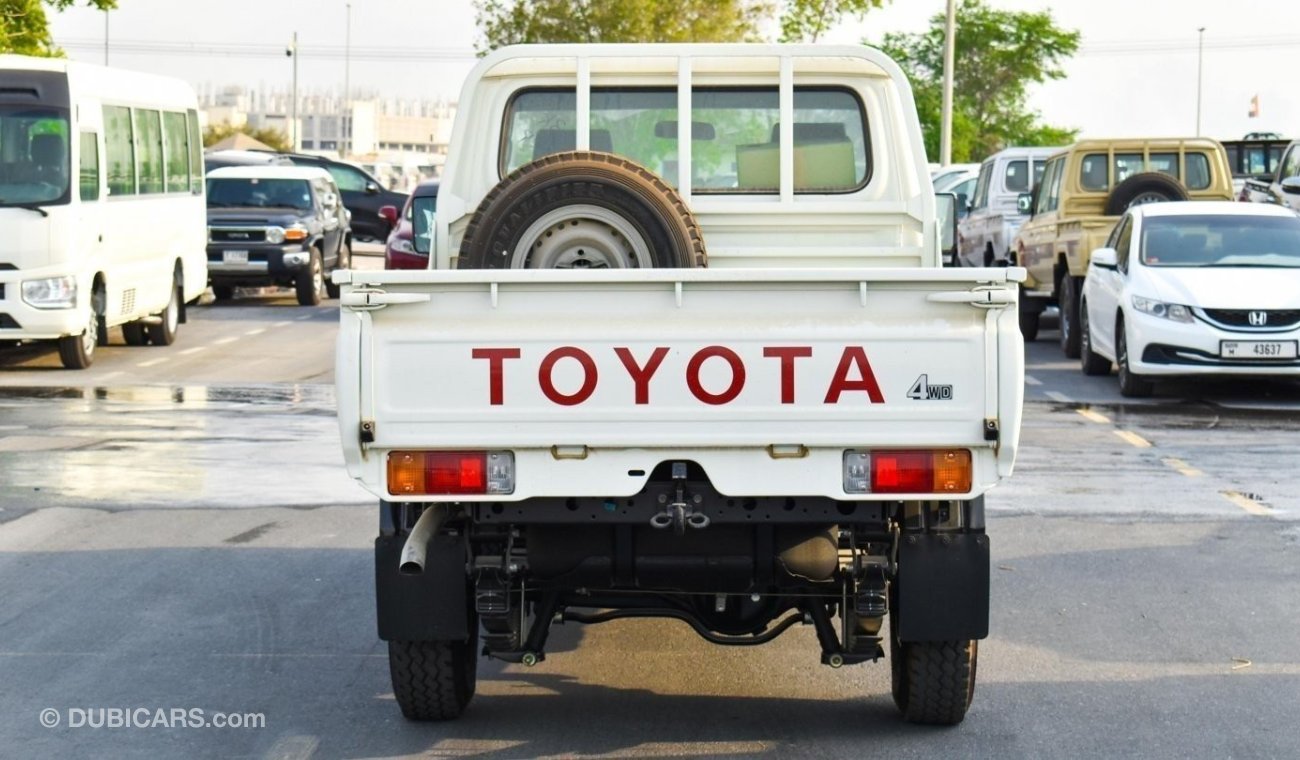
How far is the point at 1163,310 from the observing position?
Result: 1636 centimetres

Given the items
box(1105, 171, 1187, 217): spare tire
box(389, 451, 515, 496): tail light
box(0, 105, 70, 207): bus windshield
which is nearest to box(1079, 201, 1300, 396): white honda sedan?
box(1105, 171, 1187, 217): spare tire

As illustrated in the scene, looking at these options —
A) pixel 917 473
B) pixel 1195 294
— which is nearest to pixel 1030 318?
pixel 1195 294

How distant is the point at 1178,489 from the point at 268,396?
25.6ft

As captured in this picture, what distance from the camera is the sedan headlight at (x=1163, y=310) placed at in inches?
637

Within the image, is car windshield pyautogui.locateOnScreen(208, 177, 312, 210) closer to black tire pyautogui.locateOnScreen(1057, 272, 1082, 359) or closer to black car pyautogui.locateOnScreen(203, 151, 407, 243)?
black car pyautogui.locateOnScreen(203, 151, 407, 243)

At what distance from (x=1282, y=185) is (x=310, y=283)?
41.8 feet

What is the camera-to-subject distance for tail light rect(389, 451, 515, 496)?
6.02 m

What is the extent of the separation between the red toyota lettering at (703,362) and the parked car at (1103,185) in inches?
622

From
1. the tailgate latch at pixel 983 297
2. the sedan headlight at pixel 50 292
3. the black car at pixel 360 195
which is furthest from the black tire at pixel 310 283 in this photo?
the tailgate latch at pixel 983 297

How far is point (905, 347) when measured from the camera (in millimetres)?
5910

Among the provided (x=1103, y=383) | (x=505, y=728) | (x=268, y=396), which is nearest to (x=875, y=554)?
(x=505, y=728)

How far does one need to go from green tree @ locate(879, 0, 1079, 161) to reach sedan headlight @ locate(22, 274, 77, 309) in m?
72.9

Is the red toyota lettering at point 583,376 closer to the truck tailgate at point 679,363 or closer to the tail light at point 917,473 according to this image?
the truck tailgate at point 679,363

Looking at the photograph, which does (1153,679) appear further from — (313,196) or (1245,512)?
(313,196)
